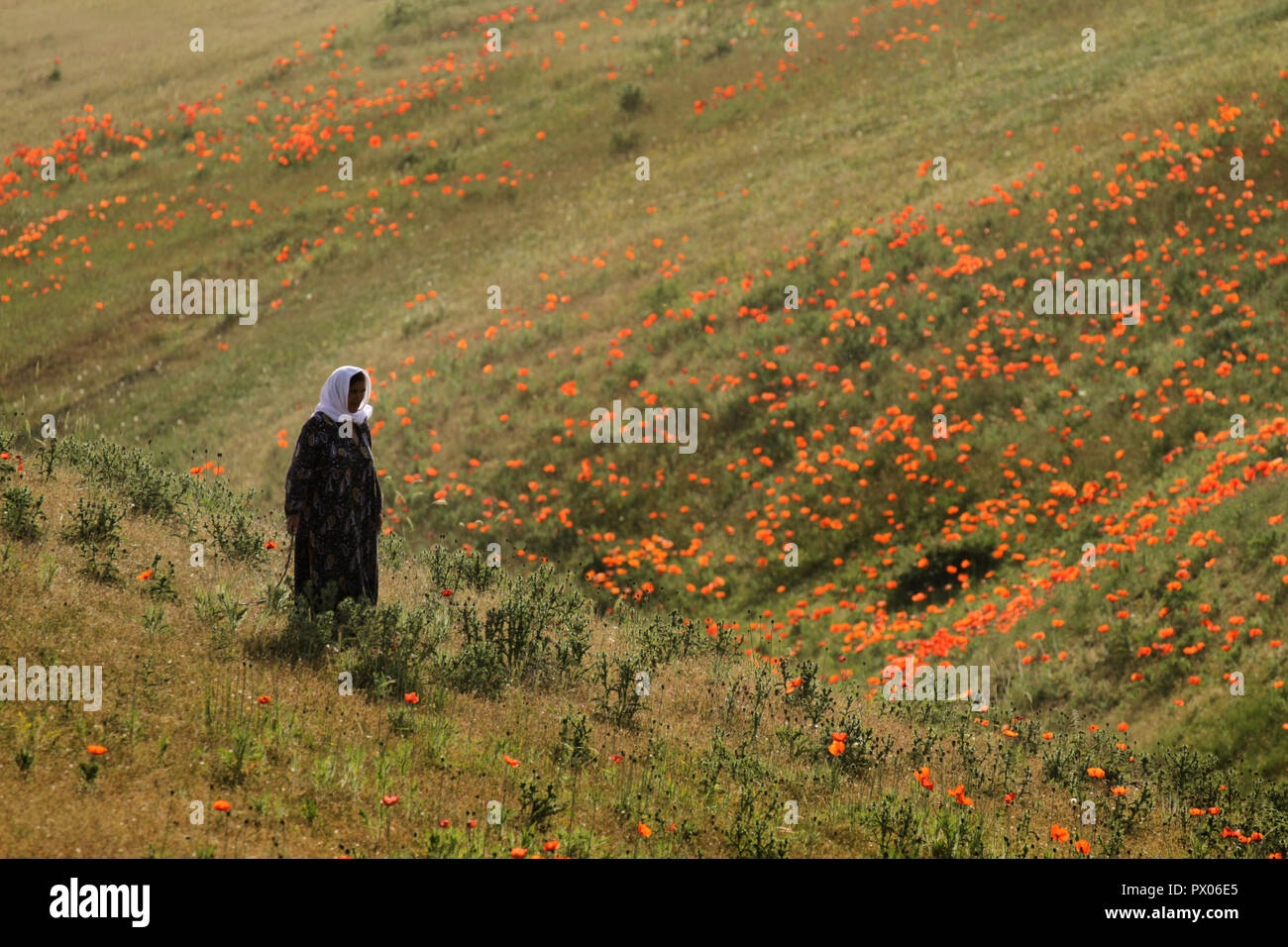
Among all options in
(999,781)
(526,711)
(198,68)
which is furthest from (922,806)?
(198,68)

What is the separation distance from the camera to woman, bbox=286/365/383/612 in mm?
9062

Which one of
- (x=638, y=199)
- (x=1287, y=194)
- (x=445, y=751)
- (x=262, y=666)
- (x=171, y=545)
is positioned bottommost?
(x=445, y=751)

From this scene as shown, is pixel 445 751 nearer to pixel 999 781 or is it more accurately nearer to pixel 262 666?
pixel 262 666

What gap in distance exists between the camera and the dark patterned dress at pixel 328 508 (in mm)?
9070

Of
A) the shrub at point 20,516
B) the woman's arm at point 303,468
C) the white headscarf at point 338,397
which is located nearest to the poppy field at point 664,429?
the shrub at point 20,516

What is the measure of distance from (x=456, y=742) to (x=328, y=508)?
253 cm

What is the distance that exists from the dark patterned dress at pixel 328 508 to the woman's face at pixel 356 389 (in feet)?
0.69

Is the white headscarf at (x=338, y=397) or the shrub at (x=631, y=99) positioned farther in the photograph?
the shrub at (x=631, y=99)
